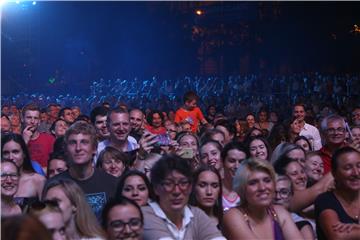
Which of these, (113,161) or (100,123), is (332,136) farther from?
(100,123)

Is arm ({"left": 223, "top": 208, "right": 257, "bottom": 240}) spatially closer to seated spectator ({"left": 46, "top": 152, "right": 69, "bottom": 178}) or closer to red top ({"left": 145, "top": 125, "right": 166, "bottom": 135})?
seated spectator ({"left": 46, "top": 152, "right": 69, "bottom": 178})

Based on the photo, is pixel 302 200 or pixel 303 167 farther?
pixel 303 167

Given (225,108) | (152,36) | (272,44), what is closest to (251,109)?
(225,108)

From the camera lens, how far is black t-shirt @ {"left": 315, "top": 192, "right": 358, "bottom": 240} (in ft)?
13.3

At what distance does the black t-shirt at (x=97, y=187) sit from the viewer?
15.2ft

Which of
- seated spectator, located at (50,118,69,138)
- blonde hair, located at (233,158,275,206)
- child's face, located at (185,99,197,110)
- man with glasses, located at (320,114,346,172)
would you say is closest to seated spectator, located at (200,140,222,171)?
man with glasses, located at (320,114,346,172)

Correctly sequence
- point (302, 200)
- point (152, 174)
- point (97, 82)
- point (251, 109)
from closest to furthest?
point (152, 174) → point (302, 200) → point (251, 109) → point (97, 82)

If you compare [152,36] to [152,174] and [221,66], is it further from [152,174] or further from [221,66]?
[152,174]

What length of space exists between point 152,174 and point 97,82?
17386 millimetres

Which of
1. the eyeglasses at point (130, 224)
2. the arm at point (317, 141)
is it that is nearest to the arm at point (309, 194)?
the eyeglasses at point (130, 224)

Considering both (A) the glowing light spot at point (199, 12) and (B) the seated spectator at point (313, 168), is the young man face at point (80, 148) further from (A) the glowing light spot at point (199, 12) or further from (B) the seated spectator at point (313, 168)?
(A) the glowing light spot at point (199, 12)

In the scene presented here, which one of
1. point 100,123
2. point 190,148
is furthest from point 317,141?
point 100,123

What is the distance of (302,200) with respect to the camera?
15.0ft

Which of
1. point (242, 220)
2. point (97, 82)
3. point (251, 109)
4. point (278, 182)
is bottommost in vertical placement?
point (242, 220)
